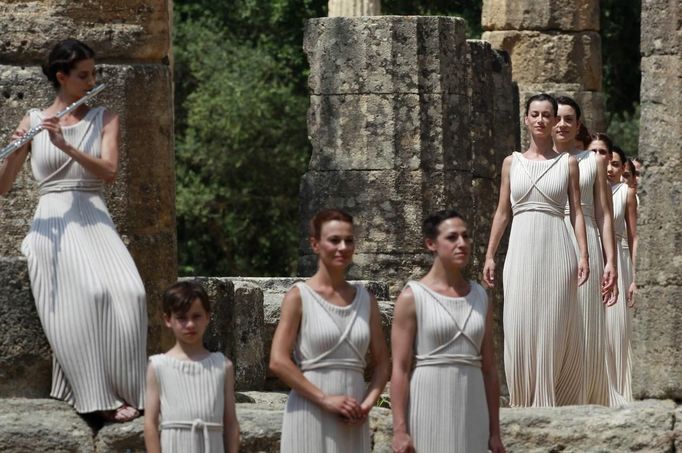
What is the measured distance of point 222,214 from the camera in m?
32.1

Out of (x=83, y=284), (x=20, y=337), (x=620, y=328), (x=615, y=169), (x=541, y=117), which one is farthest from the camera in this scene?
(x=615, y=169)

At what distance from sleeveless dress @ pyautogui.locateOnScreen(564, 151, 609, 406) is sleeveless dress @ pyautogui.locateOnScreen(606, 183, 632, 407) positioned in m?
0.17

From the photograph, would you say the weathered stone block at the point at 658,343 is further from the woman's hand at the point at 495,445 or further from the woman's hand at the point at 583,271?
the woman's hand at the point at 495,445

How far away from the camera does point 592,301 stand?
14.3 metres

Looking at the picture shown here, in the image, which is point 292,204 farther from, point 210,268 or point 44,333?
point 44,333

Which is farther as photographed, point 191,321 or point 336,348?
point 191,321

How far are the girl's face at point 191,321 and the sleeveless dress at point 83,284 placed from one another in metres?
0.98

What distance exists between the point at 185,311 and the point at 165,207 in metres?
2.58

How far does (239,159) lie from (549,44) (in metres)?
7.82

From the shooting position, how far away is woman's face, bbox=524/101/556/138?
13750mm

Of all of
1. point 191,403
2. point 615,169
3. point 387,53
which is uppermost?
point 387,53

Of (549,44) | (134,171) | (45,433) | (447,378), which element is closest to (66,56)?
(134,171)

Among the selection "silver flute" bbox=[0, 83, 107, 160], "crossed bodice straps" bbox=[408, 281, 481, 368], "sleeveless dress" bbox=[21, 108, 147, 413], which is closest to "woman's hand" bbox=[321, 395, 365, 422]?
"crossed bodice straps" bbox=[408, 281, 481, 368]

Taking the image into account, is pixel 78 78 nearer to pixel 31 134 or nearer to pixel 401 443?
pixel 31 134
